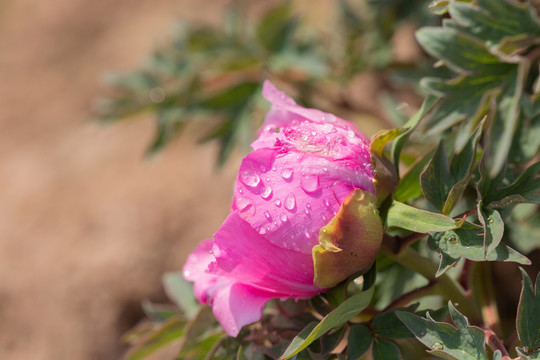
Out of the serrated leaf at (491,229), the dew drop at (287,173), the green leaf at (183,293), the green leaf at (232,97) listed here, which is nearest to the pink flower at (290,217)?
the dew drop at (287,173)

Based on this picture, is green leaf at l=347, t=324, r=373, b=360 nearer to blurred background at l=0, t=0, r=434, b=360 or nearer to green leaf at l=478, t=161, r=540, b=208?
green leaf at l=478, t=161, r=540, b=208

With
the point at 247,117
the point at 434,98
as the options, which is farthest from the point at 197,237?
the point at 434,98

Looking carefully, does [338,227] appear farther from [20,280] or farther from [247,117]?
[20,280]

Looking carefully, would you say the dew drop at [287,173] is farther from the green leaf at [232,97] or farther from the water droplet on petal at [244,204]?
the green leaf at [232,97]

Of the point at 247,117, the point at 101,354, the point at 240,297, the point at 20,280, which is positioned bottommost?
the point at 101,354

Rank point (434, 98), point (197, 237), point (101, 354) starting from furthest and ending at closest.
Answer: point (197, 237) < point (101, 354) < point (434, 98)

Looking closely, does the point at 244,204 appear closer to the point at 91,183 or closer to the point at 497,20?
the point at 497,20

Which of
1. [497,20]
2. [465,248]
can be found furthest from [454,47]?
[465,248]
